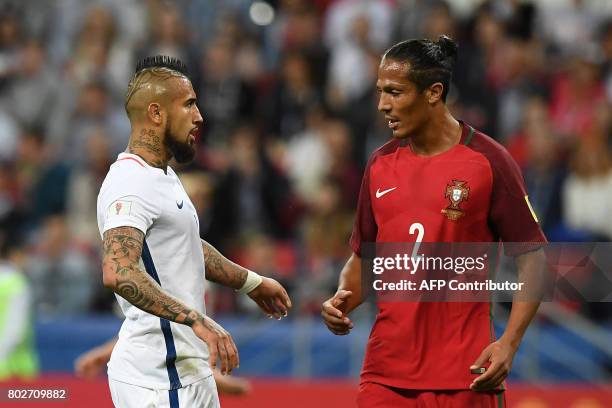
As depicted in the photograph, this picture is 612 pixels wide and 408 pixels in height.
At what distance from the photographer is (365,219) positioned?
5516mm

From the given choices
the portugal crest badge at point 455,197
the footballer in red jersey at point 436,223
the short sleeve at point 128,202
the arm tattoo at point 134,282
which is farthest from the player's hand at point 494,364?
the short sleeve at point 128,202

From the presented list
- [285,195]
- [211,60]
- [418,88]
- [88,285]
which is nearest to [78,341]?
[88,285]

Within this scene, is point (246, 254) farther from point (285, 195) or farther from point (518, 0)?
point (518, 0)

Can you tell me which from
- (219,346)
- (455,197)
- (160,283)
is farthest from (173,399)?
(455,197)

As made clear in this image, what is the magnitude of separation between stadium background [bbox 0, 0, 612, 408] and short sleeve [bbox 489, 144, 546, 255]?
389 cm

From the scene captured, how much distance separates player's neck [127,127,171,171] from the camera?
502 centimetres

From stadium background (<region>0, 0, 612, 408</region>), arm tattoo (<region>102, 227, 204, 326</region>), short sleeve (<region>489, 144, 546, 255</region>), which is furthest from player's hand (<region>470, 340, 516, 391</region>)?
stadium background (<region>0, 0, 612, 408</region>)

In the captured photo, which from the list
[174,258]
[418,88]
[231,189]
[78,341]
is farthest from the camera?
[231,189]

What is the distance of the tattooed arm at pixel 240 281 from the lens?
215 inches

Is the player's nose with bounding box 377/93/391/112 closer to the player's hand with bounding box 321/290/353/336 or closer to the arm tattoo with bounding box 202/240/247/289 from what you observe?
the player's hand with bounding box 321/290/353/336

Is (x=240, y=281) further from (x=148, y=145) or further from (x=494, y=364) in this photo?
(x=494, y=364)

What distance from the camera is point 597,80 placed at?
1145 cm

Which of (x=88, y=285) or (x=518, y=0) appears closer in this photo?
(x=88, y=285)

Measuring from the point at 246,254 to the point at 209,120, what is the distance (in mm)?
1950
